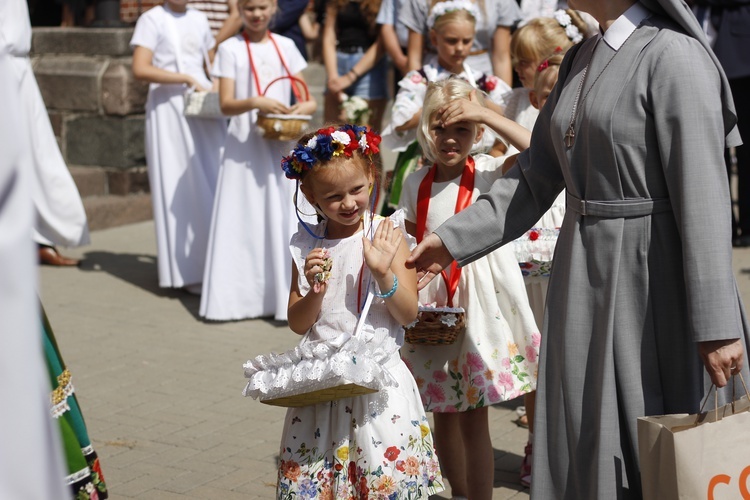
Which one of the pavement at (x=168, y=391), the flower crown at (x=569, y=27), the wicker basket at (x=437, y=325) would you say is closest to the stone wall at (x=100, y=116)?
the pavement at (x=168, y=391)

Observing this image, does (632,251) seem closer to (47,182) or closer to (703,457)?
(703,457)

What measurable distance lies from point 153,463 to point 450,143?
188 centimetres

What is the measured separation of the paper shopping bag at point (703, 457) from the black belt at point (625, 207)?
20.3 inches

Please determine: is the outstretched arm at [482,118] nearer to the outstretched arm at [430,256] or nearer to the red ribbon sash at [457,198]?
the red ribbon sash at [457,198]

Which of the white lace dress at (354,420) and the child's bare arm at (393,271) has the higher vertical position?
the child's bare arm at (393,271)

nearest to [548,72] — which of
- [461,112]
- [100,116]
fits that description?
[461,112]

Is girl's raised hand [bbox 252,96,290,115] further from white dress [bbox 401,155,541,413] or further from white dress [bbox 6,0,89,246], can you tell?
white dress [bbox 401,155,541,413]

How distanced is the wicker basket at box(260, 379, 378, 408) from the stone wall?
6804 mm

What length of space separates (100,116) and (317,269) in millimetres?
7253

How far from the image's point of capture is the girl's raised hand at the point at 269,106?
655cm

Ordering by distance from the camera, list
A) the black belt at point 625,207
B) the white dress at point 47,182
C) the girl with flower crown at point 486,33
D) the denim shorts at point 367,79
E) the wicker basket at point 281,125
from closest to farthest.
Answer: the black belt at point 625,207
the wicker basket at point 281,125
the girl with flower crown at point 486,33
the white dress at point 47,182
the denim shorts at point 367,79

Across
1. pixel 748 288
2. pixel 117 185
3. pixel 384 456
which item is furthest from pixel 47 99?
pixel 384 456

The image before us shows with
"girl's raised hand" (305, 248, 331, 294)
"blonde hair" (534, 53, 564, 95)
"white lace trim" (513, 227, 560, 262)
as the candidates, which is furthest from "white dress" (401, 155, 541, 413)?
"girl's raised hand" (305, 248, 331, 294)

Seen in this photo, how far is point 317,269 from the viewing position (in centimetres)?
324
